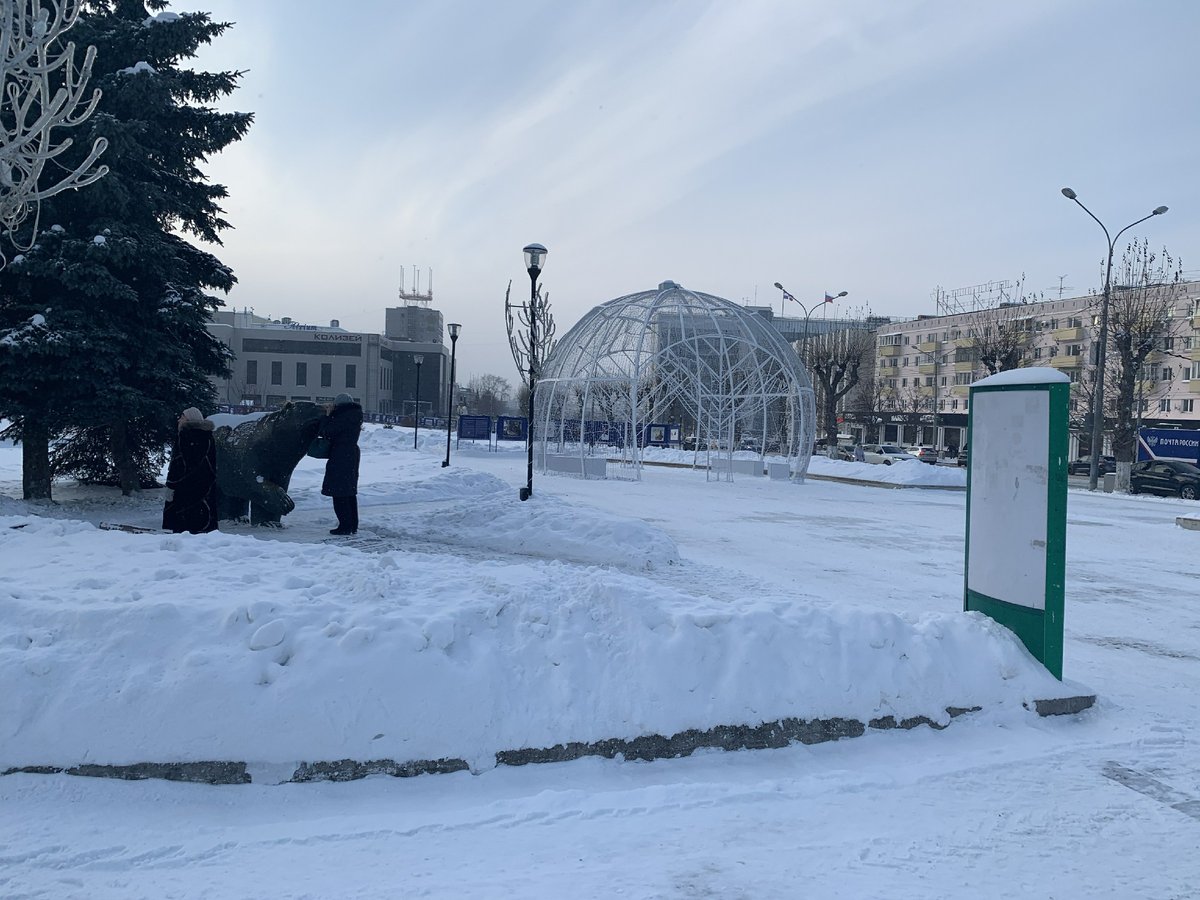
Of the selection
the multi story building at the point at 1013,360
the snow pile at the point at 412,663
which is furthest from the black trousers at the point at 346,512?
the multi story building at the point at 1013,360

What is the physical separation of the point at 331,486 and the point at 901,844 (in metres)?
8.08

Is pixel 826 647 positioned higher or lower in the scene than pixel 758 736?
higher

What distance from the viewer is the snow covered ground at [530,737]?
338cm

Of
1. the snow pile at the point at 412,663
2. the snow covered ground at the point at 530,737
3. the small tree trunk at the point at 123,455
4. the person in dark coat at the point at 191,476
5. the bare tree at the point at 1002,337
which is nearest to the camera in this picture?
the snow covered ground at the point at 530,737

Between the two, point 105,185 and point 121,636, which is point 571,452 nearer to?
point 105,185

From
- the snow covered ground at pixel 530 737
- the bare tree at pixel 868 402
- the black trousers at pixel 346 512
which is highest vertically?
the bare tree at pixel 868 402

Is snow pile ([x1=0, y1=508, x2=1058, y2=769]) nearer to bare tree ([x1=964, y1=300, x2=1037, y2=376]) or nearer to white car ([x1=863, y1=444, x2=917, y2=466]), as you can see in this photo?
bare tree ([x1=964, y1=300, x2=1037, y2=376])

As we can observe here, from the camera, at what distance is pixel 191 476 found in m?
9.05

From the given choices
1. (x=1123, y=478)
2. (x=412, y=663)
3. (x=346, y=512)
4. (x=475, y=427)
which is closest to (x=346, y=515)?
(x=346, y=512)

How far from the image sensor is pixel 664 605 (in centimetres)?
551

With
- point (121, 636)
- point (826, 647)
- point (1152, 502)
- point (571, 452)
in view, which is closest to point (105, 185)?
point (121, 636)

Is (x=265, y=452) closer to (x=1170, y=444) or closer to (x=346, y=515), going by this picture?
(x=346, y=515)

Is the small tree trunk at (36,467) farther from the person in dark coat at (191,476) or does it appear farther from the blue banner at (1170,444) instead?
the blue banner at (1170,444)

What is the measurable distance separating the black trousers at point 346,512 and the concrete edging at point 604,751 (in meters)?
6.53
